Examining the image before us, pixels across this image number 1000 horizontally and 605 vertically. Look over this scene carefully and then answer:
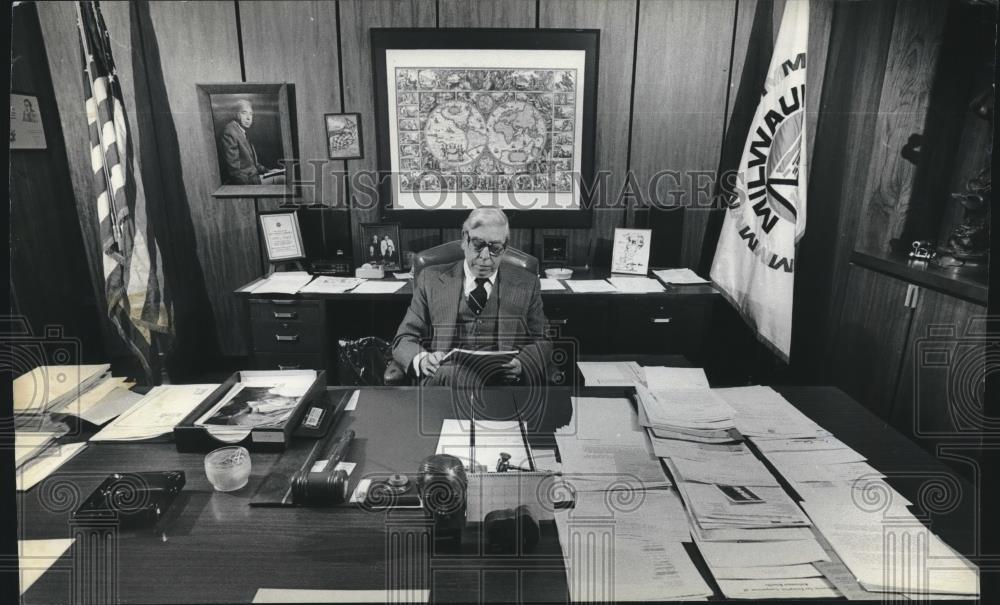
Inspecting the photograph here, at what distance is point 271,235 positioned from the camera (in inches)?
105

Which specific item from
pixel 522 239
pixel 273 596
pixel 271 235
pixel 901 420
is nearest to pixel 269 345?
pixel 271 235

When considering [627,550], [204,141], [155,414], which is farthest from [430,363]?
[204,141]

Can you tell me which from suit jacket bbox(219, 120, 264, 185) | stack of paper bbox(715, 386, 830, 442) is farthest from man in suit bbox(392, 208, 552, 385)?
suit jacket bbox(219, 120, 264, 185)

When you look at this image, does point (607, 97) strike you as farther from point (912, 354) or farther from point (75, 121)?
point (75, 121)

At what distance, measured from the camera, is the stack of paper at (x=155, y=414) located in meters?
1.06

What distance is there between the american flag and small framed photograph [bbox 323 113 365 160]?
89 centimetres

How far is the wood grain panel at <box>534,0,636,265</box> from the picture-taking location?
255 cm

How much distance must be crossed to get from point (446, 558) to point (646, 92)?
2.57m

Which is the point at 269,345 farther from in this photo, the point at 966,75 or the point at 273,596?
the point at 966,75

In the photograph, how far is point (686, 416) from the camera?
3.65 feet

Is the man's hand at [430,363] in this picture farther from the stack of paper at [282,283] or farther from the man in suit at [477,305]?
the stack of paper at [282,283]

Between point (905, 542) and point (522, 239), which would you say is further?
point (522, 239)

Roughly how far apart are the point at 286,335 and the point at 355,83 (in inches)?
52.9

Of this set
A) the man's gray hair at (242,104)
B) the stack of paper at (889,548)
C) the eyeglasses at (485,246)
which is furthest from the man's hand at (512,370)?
the man's gray hair at (242,104)
